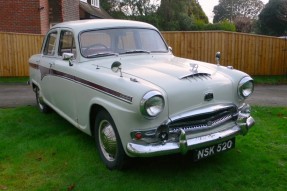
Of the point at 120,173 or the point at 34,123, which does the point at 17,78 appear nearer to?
the point at 34,123

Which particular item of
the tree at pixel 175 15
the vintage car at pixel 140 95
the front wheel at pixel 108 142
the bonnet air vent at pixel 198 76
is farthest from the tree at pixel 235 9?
the front wheel at pixel 108 142

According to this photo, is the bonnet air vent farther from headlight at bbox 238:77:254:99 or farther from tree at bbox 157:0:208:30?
tree at bbox 157:0:208:30

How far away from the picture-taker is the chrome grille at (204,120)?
→ 12.1 feet

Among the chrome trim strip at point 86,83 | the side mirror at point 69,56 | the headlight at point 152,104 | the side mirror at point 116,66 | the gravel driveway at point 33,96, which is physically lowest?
the gravel driveway at point 33,96

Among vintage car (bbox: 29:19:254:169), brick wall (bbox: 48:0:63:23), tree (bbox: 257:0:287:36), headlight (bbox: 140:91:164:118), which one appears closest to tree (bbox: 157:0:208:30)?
tree (bbox: 257:0:287:36)

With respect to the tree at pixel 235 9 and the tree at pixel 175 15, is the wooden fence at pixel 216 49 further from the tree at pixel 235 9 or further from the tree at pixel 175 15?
the tree at pixel 235 9

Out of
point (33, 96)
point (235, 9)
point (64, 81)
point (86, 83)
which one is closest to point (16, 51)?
point (33, 96)

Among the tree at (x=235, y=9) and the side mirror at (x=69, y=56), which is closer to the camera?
the side mirror at (x=69, y=56)

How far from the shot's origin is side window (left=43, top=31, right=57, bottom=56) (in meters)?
6.01

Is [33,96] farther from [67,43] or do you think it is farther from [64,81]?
[64,81]

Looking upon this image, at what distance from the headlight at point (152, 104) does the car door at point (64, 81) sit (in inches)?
68.6

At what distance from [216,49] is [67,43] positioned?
8000mm

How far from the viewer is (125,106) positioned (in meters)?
3.63

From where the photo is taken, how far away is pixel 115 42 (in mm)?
5184
